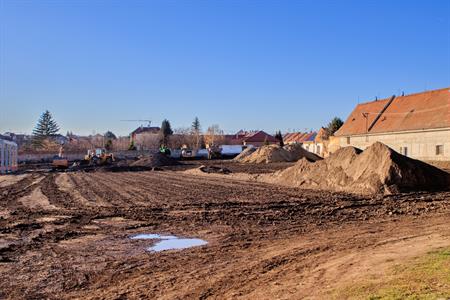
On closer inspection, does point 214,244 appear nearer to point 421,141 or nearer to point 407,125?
point 421,141

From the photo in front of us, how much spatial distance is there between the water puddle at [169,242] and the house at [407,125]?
40647mm

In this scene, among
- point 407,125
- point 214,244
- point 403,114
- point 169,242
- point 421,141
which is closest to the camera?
point 214,244

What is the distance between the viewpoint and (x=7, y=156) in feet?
169

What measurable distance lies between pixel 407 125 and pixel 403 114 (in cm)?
365

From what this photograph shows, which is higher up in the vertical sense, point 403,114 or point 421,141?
point 403,114

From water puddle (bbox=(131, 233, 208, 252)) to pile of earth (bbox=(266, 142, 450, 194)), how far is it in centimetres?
1323

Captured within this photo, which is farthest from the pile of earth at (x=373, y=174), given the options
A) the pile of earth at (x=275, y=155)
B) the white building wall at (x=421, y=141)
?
the pile of earth at (x=275, y=155)

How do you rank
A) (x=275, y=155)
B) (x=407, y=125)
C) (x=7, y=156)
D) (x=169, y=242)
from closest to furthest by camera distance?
(x=169, y=242) < (x=7, y=156) < (x=407, y=125) < (x=275, y=155)

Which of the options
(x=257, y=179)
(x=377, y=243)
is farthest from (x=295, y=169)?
(x=377, y=243)

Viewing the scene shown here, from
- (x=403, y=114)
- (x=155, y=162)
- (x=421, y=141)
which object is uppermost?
(x=403, y=114)

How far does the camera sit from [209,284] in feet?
25.1

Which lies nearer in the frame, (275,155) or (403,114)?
(403,114)

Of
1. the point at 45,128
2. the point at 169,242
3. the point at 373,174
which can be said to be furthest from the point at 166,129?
the point at 169,242

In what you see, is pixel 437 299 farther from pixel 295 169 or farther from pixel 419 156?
pixel 419 156
